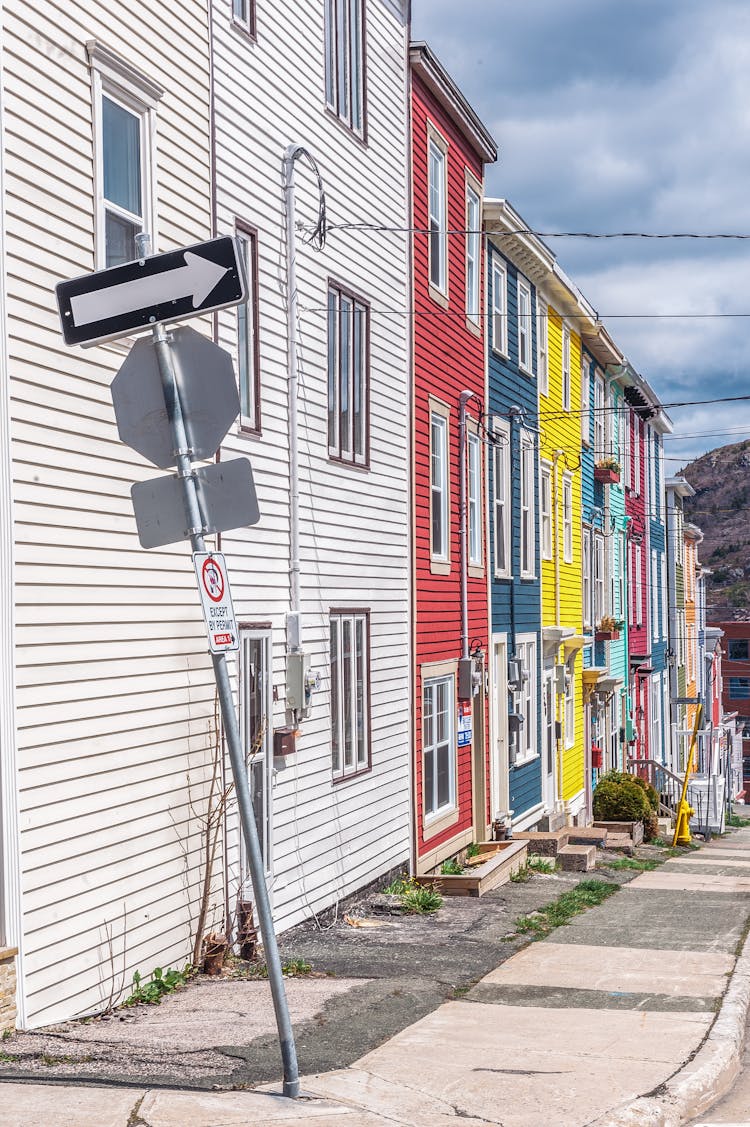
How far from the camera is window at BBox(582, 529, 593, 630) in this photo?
2900 centimetres

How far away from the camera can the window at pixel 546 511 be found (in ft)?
80.8

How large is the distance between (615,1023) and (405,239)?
34.4 feet

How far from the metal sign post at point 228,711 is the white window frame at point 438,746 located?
10.7m

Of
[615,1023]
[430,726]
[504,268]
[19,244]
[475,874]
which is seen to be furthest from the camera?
[504,268]

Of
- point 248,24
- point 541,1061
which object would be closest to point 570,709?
point 248,24

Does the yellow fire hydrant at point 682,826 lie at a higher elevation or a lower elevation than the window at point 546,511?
lower

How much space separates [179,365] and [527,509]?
17.2 m

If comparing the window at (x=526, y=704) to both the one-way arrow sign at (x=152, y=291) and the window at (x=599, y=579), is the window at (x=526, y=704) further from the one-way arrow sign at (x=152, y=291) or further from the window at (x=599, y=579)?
the one-way arrow sign at (x=152, y=291)

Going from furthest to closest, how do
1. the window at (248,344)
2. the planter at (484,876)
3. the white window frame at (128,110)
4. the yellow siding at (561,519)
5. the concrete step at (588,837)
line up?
the yellow siding at (561,519), the concrete step at (588,837), the planter at (484,876), the window at (248,344), the white window frame at (128,110)

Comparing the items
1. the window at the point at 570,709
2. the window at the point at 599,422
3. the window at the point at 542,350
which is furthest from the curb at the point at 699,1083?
the window at the point at 599,422

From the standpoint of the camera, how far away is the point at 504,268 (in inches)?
854

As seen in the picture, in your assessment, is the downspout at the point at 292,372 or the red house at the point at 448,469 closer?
the downspout at the point at 292,372

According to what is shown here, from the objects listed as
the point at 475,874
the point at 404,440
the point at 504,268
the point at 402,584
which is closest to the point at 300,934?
the point at 475,874

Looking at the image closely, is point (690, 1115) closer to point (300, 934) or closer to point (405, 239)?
point (300, 934)
